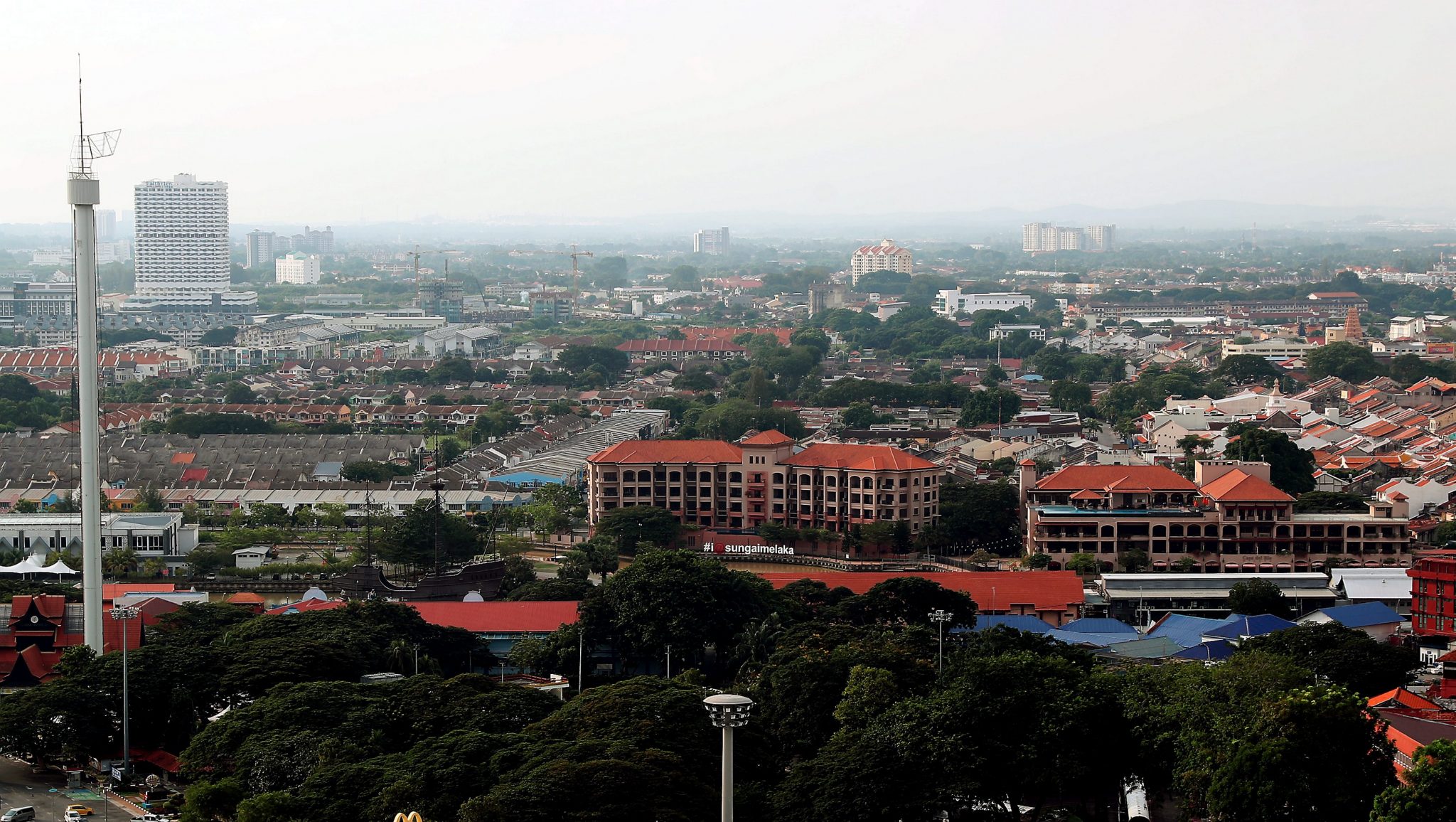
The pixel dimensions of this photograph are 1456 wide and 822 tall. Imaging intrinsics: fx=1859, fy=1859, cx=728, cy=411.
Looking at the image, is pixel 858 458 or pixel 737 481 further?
pixel 737 481

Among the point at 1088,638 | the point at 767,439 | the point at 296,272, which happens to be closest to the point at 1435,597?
the point at 1088,638

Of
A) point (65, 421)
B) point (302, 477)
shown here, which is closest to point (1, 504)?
point (302, 477)

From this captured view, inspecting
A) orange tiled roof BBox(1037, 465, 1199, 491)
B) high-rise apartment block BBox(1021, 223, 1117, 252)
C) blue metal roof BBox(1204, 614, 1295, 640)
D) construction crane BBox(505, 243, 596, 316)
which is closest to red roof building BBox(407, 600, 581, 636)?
blue metal roof BBox(1204, 614, 1295, 640)

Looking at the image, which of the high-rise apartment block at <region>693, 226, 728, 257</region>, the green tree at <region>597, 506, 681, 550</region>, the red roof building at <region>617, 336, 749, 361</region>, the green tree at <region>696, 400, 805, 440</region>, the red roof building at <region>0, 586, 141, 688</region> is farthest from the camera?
the high-rise apartment block at <region>693, 226, 728, 257</region>

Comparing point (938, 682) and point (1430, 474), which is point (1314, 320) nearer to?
point (1430, 474)

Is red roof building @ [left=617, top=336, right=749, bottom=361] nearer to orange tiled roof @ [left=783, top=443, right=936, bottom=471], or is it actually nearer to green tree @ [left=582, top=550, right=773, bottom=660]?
orange tiled roof @ [left=783, top=443, right=936, bottom=471]

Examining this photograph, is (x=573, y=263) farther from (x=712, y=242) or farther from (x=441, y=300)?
(x=712, y=242)
